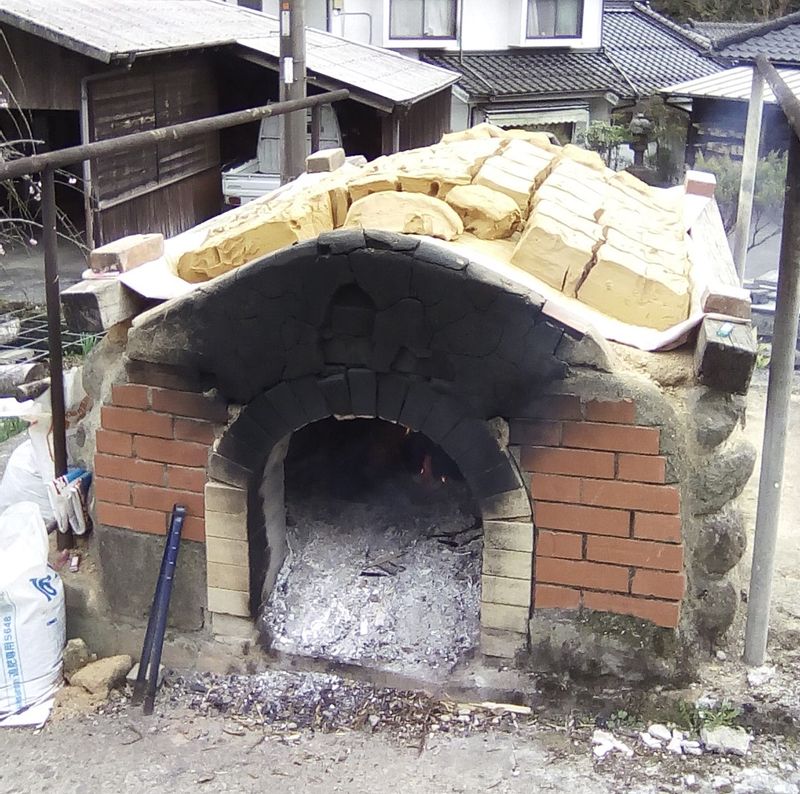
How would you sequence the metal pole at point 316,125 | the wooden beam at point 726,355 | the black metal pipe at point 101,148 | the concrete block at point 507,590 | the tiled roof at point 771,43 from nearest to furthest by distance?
the wooden beam at point 726,355 < the black metal pipe at point 101,148 < the concrete block at point 507,590 < the metal pole at point 316,125 < the tiled roof at point 771,43

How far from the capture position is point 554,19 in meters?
21.9

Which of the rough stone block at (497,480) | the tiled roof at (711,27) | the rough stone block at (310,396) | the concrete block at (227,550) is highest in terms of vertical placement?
the tiled roof at (711,27)

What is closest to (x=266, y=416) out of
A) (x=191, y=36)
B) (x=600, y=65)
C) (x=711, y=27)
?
(x=191, y=36)

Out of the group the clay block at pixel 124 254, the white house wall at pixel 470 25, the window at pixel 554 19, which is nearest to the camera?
the clay block at pixel 124 254

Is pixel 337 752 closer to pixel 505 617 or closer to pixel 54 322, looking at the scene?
pixel 505 617

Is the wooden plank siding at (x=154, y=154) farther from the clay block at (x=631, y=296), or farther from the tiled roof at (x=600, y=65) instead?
the clay block at (x=631, y=296)

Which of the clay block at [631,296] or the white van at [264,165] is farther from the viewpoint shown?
the white van at [264,165]

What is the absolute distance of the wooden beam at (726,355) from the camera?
10.4 feet

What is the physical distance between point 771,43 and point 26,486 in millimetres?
10595

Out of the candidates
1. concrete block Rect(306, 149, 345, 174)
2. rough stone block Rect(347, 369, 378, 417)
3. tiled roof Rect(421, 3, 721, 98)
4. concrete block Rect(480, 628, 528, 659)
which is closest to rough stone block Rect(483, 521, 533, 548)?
concrete block Rect(480, 628, 528, 659)

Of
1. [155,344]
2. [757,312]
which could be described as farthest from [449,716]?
[757,312]

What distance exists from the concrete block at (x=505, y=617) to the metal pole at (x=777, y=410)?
88 centimetres

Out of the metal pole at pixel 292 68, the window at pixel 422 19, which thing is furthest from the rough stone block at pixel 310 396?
the window at pixel 422 19

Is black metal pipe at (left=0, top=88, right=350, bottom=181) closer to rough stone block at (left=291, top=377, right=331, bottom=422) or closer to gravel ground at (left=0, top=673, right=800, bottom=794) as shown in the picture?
rough stone block at (left=291, top=377, right=331, bottom=422)
